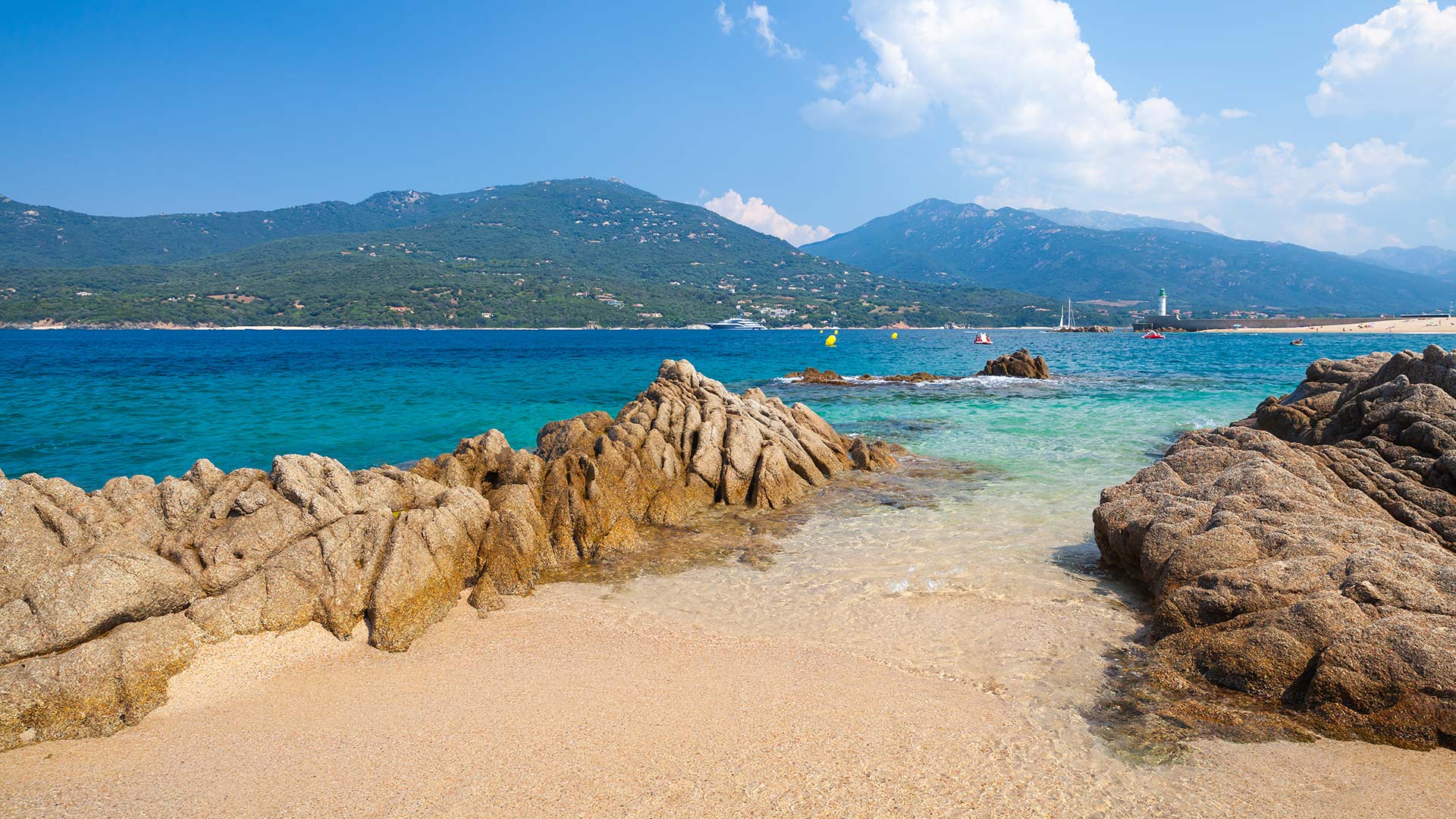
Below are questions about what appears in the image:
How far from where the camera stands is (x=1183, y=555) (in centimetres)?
838

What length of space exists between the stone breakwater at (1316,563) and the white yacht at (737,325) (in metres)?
168

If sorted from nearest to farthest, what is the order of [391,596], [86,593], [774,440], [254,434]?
[86,593], [391,596], [774,440], [254,434]

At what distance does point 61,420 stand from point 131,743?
31.2 m

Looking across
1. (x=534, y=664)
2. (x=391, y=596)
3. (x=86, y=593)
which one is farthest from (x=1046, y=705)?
(x=86, y=593)

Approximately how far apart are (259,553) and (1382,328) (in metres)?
182

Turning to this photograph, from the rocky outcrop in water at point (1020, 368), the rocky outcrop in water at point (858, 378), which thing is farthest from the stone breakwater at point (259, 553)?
the rocky outcrop in water at point (1020, 368)

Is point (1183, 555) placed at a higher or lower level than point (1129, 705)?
higher

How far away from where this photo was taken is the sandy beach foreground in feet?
16.7

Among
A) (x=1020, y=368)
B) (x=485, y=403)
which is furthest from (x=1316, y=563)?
(x=1020, y=368)

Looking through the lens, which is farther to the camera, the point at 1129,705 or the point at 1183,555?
the point at 1183,555

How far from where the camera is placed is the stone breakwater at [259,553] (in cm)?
650

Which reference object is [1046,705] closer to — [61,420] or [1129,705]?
[1129,705]

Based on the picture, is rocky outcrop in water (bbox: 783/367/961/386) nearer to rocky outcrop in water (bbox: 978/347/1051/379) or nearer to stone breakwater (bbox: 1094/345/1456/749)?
rocky outcrop in water (bbox: 978/347/1051/379)

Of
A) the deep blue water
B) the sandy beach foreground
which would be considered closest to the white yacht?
the deep blue water
